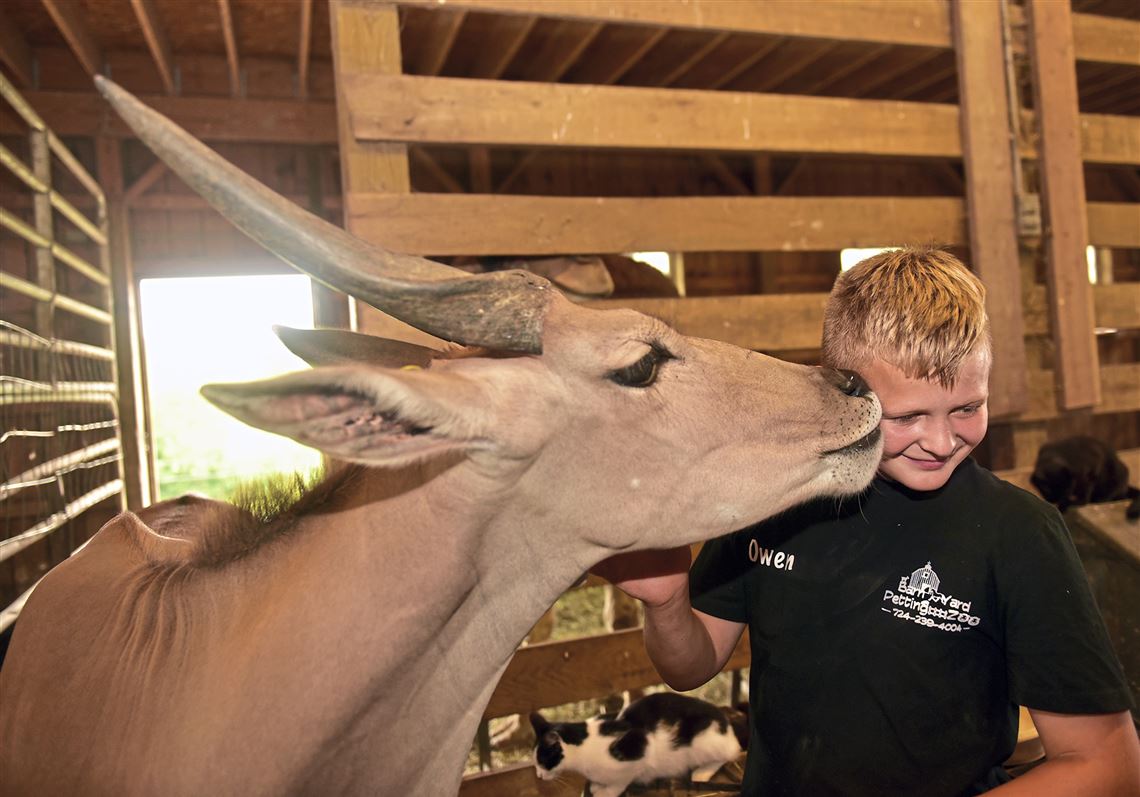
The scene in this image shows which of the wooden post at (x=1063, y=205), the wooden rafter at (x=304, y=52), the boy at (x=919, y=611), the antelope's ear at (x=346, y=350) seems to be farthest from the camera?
the wooden rafter at (x=304, y=52)

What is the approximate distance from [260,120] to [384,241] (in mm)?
7180

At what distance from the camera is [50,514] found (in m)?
5.55

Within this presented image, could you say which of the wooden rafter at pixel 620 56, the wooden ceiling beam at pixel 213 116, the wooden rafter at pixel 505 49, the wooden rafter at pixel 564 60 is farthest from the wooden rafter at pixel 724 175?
the wooden ceiling beam at pixel 213 116

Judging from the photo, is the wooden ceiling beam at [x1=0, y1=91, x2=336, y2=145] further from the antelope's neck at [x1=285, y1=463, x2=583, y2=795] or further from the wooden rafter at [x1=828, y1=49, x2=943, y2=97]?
A: the antelope's neck at [x1=285, y1=463, x2=583, y2=795]

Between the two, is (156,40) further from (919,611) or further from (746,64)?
(919,611)

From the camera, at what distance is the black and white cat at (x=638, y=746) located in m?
3.76

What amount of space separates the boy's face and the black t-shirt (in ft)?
0.34

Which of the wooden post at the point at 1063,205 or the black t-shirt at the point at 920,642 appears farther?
the wooden post at the point at 1063,205

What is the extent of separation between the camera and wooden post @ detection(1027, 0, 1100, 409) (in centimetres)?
466

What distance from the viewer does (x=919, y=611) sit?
2.05 m

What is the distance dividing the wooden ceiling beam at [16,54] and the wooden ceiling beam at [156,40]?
1.20m

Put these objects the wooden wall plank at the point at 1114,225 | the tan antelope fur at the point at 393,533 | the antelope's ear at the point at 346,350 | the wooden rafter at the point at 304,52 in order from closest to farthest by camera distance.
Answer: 1. the tan antelope fur at the point at 393,533
2. the antelope's ear at the point at 346,350
3. the wooden wall plank at the point at 1114,225
4. the wooden rafter at the point at 304,52

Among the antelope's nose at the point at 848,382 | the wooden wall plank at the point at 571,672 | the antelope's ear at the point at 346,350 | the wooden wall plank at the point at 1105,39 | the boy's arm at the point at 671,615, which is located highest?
the wooden wall plank at the point at 1105,39

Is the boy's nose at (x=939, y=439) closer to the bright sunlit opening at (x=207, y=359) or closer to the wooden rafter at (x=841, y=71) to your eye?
the wooden rafter at (x=841, y=71)
